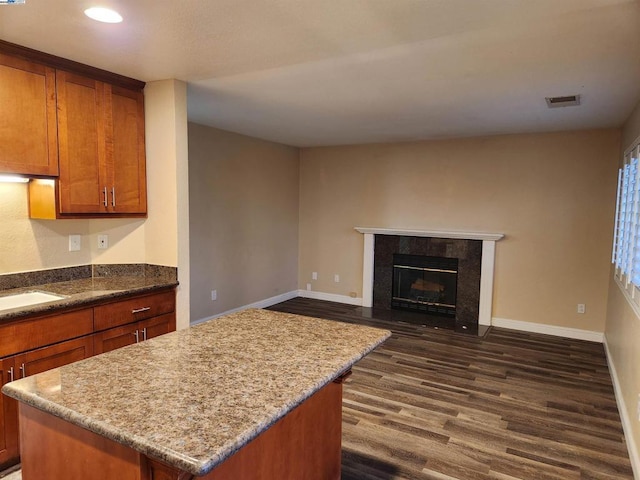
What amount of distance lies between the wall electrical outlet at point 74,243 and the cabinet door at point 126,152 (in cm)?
43

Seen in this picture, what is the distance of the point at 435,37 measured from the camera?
2.23m

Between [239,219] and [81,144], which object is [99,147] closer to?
[81,144]

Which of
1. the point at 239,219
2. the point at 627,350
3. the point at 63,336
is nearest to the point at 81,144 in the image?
the point at 63,336

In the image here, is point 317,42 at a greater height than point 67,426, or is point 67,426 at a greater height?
point 317,42

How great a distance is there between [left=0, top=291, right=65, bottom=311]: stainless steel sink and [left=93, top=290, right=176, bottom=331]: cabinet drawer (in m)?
0.27

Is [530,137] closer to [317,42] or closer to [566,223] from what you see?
[566,223]

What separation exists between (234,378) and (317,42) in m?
1.84

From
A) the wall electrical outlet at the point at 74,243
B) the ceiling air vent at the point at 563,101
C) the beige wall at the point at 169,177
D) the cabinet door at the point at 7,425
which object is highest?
the ceiling air vent at the point at 563,101

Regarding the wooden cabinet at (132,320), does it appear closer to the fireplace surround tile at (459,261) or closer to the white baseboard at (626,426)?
the white baseboard at (626,426)

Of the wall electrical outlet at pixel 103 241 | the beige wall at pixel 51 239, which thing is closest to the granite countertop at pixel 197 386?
the beige wall at pixel 51 239

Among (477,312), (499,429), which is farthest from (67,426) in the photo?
(477,312)

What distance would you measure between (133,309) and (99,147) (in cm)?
115

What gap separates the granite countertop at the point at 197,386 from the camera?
3.38 feet

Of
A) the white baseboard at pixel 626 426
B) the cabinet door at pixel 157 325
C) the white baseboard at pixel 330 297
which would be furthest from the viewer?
the white baseboard at pixel 330 297
